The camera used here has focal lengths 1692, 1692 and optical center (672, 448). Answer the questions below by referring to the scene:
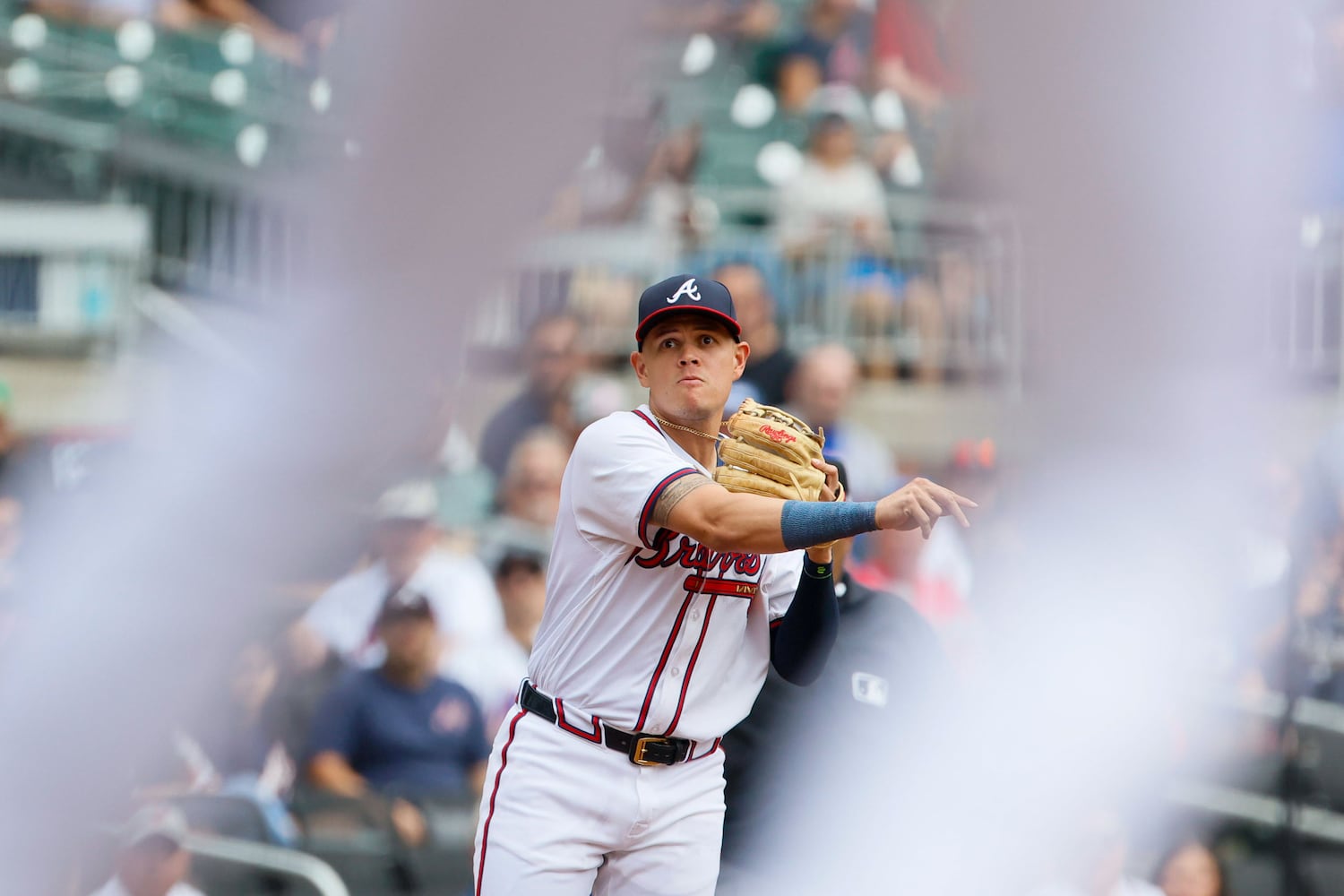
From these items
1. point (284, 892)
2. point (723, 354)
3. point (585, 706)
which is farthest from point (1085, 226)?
point (284, 892)

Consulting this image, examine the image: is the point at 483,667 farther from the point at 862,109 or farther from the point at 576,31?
the point at 862,109

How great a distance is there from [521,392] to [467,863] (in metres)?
1.65

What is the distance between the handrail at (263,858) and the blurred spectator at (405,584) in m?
0.62

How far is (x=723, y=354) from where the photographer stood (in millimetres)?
2424

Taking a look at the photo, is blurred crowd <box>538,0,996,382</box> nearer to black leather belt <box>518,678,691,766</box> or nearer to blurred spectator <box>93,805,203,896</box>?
blurred spectator <box>93,805,203,896</box>

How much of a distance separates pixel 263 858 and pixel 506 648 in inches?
38.5

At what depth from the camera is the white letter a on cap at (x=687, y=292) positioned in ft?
7.77

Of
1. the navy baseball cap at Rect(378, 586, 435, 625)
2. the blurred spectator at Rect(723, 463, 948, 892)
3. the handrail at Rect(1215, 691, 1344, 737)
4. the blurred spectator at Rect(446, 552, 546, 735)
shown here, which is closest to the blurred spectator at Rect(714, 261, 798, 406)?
the blurred spectator at Rect(446, 552, 546, 735)

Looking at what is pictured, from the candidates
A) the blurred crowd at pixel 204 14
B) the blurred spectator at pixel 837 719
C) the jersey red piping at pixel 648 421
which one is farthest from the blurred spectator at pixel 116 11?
the jersey red piping at pixel 648 421

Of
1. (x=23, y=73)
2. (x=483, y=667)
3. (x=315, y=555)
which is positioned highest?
(x=23, y=73)

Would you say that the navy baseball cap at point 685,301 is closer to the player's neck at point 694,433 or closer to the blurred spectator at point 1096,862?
the player's neck at point 694,433

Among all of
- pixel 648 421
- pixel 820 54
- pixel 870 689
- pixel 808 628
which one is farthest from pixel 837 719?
pixel 820 54

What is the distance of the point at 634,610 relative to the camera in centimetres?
245

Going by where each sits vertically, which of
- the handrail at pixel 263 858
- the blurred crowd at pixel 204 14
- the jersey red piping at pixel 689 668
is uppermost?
the blurred crowd at pixel 204 14
